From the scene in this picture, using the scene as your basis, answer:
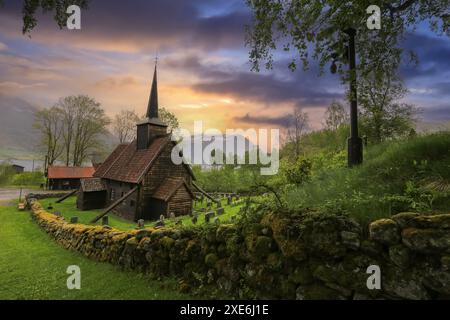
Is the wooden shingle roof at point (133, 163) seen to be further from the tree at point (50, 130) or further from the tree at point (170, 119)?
the tree at point (50, 130)

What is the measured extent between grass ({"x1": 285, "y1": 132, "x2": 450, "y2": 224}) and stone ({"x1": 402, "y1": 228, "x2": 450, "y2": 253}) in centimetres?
Answer: 57

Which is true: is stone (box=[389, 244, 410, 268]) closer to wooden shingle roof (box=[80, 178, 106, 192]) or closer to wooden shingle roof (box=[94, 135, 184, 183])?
wooden shingle roof (box=[94, 135, 184, 183])

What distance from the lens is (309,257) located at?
12.0 feet

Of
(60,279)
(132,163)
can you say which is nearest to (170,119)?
(132,163)

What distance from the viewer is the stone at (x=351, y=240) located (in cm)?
331

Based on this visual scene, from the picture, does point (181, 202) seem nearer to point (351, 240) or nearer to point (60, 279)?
point (60, 279)

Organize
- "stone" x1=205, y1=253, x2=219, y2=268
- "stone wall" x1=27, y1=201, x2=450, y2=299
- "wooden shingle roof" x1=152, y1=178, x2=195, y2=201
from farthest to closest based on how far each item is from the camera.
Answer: "wooden shingle roof" x1=152, y1=178, x2=195, y2=201
"stone" x1=205, y1=253, x2=219, y2=268
"stone wall" x1=27, y1=201, x2=450, y2=299

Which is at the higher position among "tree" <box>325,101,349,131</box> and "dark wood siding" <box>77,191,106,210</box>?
"tree" <box>325,101,349,131</box>

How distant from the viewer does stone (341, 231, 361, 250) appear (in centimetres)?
331

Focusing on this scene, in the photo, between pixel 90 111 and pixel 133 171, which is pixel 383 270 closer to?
pixel 133 171

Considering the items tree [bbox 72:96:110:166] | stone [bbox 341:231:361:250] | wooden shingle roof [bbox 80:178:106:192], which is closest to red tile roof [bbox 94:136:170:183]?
wooden shingle roof [bbox 80:178:106:192]

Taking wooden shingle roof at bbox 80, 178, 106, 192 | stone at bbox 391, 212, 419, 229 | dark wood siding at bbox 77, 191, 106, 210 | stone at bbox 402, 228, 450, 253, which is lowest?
dark wood siding at bbox 77, 191, 106, 210

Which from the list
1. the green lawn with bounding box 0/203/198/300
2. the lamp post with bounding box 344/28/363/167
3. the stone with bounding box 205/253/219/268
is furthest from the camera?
the lamp post with bounding box 344/28/363/167
